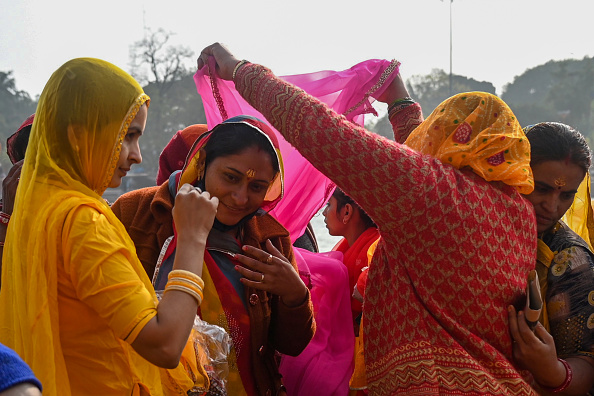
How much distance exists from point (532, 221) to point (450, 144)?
399 millimetres

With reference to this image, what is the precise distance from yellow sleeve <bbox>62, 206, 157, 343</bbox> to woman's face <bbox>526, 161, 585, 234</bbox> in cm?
149

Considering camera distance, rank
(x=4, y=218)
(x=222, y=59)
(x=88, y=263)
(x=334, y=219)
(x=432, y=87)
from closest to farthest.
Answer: (x=88, y=263)
(x=222, y=59)
(x=4, y=218)
(x=334, y=219)
(x=432, y=87)

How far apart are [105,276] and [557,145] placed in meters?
1.69

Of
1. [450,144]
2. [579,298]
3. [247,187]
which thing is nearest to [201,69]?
[247,187]

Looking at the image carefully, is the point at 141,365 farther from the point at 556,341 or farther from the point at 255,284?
the point at 556,341

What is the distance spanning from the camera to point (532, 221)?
6.32 feet

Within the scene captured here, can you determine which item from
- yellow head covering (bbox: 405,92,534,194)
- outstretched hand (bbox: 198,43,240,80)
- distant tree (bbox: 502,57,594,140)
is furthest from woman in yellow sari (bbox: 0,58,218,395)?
distant tree (bbox: 502,57,594,140)

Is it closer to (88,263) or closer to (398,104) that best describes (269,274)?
(88,263)

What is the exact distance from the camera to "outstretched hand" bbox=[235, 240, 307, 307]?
81.3 inches

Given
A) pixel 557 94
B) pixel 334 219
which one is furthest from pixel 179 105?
pixel 334 219

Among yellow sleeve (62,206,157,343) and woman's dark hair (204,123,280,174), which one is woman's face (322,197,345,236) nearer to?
woman's dark hair (204,123,280,174)

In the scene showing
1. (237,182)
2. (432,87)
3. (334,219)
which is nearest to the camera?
(237,182)

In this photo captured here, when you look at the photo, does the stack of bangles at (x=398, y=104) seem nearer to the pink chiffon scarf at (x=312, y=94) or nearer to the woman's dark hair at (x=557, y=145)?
the pink chiffon scarf at (x=312, y=94)

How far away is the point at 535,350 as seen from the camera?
184 cm
